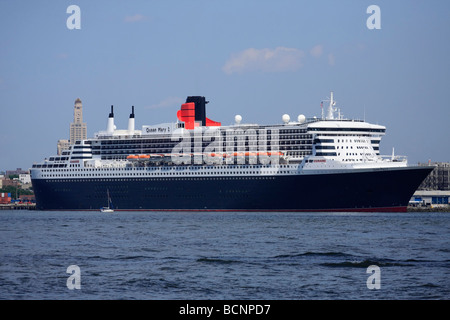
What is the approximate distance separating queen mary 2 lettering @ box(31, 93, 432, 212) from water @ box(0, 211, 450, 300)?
102 feet

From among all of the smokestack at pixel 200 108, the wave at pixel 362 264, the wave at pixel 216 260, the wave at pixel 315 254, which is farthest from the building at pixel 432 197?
the wave at pixel 216 260

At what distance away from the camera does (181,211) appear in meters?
108

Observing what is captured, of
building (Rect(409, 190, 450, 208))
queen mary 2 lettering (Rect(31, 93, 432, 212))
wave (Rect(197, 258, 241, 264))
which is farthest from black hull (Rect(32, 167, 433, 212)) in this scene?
building (Rect(409, 190, 450, 208))

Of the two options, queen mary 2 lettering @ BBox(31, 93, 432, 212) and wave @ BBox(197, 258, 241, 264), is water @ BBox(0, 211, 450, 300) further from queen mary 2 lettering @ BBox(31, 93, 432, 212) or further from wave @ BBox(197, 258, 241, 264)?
queen mary 2 lettering @ BBox(31, 93, 432, 212)

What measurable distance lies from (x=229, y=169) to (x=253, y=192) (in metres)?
4.79

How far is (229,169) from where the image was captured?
105125mm

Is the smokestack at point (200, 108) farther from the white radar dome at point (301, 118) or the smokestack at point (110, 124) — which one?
the white radar dome at point (301, 118)

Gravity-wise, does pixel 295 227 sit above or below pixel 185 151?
below

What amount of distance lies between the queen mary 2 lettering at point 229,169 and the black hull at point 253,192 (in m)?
0.13

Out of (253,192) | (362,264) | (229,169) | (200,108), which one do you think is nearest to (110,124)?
(200,108)

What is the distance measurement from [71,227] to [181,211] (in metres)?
36.0
